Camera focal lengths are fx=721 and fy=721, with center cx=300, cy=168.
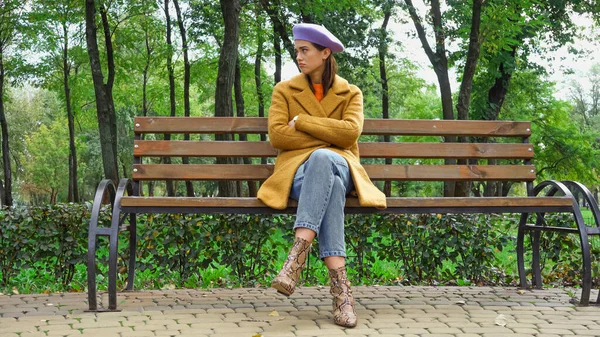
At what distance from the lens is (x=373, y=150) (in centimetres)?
558

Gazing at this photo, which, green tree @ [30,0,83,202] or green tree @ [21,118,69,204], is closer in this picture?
green tree @ [30,0,83,202]

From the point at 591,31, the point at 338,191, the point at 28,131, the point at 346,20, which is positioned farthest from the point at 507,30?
the point at 28,131

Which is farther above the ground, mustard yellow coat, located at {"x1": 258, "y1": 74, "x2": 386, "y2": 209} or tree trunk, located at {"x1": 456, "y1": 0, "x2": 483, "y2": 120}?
tree trunk, located at {"x1": 456, "y1": 0, "x2": 483, "y2": 120}

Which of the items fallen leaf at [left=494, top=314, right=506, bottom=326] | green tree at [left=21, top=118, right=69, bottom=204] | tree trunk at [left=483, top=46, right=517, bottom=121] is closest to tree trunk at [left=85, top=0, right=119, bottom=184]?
fallen leaf at [left=494, top=314, right=506, bottom=326]

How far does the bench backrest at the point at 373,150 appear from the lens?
5.34 meters

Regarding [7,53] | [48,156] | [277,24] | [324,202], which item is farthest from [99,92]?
[48,156]

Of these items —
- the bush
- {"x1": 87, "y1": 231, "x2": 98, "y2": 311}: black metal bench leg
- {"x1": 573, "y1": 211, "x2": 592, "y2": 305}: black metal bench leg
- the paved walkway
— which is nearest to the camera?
the paved walkway

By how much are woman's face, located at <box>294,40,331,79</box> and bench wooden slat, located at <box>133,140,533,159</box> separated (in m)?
0.72

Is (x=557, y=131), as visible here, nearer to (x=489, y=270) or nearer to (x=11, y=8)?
(x=11, y=8)

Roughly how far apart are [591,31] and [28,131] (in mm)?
34949

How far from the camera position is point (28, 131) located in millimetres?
45375

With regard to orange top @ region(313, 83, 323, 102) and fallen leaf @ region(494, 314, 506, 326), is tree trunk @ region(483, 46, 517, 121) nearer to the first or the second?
orange top @ region(313, 83, 323, 102)

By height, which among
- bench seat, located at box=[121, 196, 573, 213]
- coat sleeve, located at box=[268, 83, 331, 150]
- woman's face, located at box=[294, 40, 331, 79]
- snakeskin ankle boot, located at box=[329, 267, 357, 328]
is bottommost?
snakeskin ankle boot, located at box=[329, 267, 357, 328]

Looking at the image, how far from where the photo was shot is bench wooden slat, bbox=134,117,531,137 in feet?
17.7
